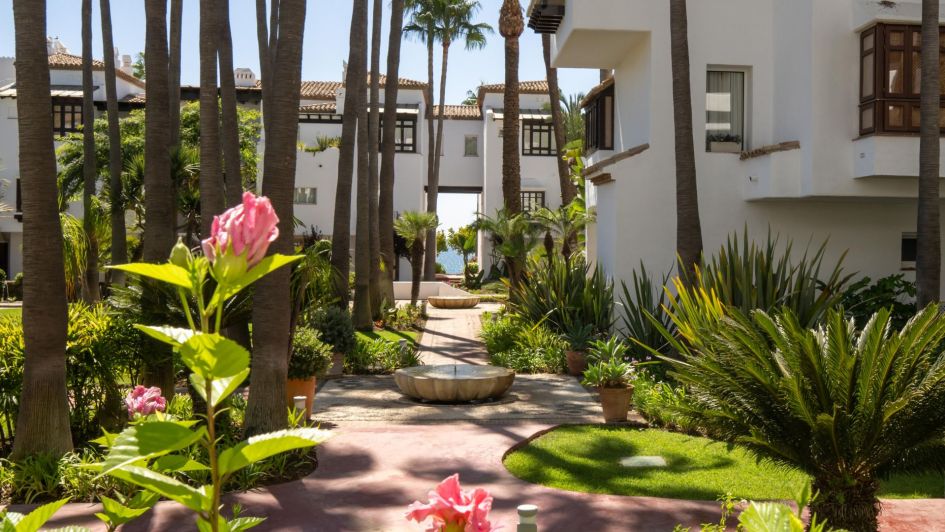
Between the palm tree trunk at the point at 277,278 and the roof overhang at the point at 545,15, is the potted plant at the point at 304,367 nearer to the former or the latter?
the palm tree trunk at the point at 277,278

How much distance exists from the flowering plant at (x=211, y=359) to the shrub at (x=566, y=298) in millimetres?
13935

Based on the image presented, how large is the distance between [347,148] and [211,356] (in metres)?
18.5

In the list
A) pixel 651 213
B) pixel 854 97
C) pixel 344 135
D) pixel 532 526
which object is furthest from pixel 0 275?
pixel 532 526

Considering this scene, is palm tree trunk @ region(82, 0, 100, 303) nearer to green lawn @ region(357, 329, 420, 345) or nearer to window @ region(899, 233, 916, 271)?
green lawn @ region(357, 329, 420, 345)

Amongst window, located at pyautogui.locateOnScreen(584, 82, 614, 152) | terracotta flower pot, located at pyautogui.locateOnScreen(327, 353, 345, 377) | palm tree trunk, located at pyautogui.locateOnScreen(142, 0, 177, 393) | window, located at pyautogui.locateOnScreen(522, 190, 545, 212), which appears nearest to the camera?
palm tree trunk, located at pyautogui.locateOnScreen(142, 0, 177, 393)

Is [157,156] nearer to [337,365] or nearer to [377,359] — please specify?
[337,365]

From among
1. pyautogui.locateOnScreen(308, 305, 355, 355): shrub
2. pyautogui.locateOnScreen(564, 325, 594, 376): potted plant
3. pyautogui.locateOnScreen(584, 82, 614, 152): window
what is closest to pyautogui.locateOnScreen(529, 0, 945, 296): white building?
pyautogui.locateOnScreen(584, 82, 614, 152): window

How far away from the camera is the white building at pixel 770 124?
1477 centimetres

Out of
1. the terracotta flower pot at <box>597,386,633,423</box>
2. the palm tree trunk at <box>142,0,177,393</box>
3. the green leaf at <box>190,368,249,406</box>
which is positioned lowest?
the terracotta flower pot at <box>597,386,633,423</box>

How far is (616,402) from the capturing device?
37.5 feet

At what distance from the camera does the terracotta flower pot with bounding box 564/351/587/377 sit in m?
15.2

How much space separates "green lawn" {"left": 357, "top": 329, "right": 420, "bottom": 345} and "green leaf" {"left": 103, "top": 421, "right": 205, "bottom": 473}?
56.7 ft

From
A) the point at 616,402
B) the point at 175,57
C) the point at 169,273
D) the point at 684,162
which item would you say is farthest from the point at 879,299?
the point at 169,273

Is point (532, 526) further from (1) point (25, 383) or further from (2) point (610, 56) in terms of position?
(2) point (610, 56)
